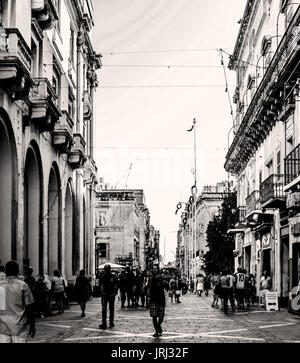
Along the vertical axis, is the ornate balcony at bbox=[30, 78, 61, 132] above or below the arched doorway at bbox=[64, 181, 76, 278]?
above

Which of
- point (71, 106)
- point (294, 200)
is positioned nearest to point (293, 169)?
point (294, 200)

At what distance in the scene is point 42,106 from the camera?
23.8 meters

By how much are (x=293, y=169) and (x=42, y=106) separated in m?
8.33

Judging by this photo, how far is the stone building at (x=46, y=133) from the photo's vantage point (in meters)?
20.5

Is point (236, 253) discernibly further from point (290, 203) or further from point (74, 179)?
point (290, 203)

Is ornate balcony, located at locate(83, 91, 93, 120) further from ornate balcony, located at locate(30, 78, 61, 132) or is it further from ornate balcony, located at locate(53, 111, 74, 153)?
ornate balcony, located at locate(30, 78, 61, 132)

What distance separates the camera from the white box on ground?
89.4 ft

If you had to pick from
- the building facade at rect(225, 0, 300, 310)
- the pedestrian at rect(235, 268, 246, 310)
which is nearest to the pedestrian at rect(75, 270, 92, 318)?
the building facade at rect(225, 0, 300, 310)

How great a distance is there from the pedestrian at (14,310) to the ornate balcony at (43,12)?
16.6 m

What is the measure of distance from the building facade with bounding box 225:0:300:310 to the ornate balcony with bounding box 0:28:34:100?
8.01 metres

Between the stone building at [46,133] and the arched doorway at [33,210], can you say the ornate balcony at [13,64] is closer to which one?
the stone building at [46,133]

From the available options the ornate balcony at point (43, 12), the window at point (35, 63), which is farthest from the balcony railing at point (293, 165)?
the window at point (35, 63)
